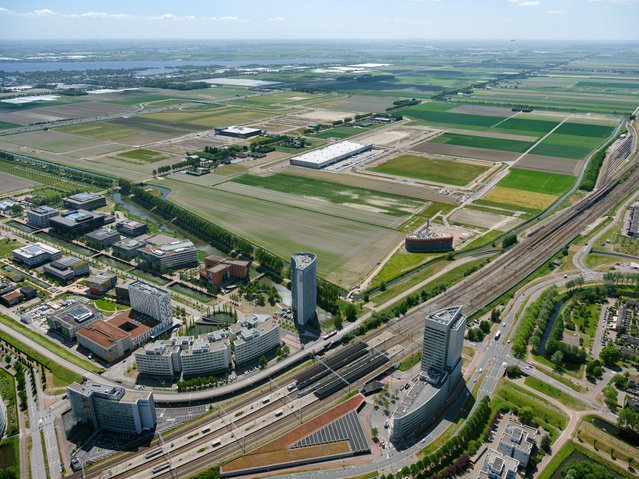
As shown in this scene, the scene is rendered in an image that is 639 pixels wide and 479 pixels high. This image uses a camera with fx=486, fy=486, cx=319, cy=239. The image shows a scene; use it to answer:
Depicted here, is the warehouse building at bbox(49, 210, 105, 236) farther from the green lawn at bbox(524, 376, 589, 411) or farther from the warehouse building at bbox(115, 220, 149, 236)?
the green lawn at bbox(524, 376, 589, 411)

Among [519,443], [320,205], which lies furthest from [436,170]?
[519,443]

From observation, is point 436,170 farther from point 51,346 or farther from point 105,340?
point 51,346

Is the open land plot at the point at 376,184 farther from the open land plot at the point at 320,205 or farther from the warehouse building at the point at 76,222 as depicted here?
the warehouse building at the point at 76,222

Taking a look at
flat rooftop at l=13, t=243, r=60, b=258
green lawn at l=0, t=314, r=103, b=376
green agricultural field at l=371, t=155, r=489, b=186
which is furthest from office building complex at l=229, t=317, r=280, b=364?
green agricultural field at l=371, t=155, r=489, b=186

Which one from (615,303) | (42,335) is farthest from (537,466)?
(42,335)

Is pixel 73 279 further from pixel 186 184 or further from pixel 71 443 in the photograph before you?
pixel 186 184

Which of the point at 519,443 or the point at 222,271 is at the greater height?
the point at 222,271
